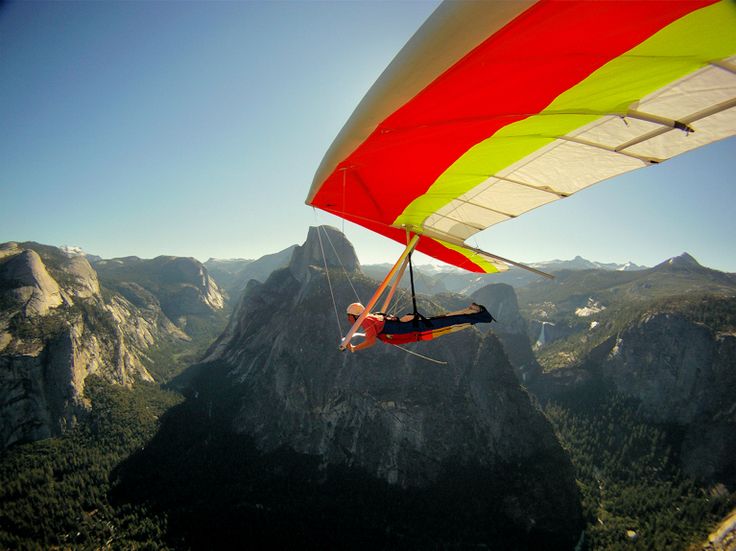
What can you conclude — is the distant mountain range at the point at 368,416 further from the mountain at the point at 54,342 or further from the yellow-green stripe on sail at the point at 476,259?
the yellow-green stripe on sail at the point at 476,259

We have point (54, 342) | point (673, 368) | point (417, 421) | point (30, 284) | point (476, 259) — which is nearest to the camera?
point (476, 259)

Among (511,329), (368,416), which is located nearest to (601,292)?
(511,329)

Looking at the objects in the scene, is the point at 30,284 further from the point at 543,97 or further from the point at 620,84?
the point at 620,84

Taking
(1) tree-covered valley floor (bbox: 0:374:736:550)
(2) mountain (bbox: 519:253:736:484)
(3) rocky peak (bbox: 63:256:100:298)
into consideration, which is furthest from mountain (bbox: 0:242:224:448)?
(2) mountain (bbox: 519:253:736:484)

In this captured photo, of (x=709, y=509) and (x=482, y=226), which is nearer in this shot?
(x=482, y=226)

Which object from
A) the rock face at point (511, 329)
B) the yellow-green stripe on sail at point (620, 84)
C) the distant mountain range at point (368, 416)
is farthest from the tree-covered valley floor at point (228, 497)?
the yellow-green stripe on sail at point (620, 84)

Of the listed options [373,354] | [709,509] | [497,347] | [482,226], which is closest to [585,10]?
[482,226]

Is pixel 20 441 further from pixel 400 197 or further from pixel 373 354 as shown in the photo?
pixel 400 197
